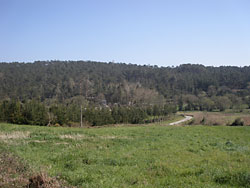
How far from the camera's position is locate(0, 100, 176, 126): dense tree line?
4859 cm

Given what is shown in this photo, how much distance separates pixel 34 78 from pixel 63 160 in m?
109

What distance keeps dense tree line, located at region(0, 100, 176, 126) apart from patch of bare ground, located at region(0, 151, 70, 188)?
127ft

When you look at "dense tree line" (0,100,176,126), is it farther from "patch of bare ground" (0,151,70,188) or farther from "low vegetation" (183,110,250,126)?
"patch of bare ground" (0,151,70,188)

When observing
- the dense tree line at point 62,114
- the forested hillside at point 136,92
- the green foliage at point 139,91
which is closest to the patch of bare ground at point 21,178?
the dense tree line at point 62,114

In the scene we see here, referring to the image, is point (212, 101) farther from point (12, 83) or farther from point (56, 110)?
point (12, 83)

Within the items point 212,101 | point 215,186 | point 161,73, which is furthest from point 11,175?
point 161,73

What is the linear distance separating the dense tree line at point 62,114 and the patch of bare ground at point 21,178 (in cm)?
3879

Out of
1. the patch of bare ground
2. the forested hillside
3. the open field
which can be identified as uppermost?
the forested hillside

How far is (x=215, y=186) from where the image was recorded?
646cm

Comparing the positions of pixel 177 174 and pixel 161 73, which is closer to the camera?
pixel 177 174

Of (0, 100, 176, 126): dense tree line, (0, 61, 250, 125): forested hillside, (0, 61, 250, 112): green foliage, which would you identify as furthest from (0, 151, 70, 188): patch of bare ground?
(0, 61, 250, 112): green foliage

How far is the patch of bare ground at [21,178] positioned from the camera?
6129mm

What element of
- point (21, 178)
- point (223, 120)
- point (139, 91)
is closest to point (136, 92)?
point (139, 91)

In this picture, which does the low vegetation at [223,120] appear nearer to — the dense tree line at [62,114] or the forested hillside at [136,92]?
the dense tree line at [62,114]
